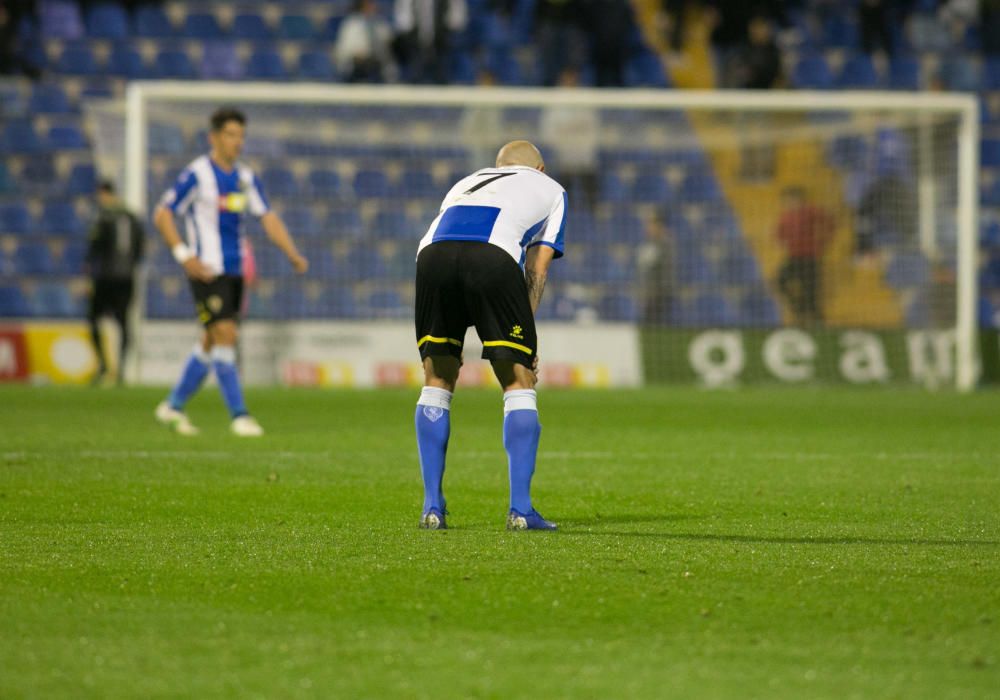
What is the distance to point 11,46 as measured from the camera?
2108 cm

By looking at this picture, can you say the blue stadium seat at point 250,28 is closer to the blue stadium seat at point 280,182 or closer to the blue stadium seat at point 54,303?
the blue stadium seat at point 280,182

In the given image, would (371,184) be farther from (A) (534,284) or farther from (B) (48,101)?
(A) (534,284)

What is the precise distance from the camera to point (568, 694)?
131 inches

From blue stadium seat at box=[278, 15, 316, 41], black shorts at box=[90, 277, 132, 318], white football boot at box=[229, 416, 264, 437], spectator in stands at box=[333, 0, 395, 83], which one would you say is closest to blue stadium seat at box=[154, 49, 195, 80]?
blue stadium seat at box=[278, 15, 316, 41]

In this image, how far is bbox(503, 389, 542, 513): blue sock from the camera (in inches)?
234

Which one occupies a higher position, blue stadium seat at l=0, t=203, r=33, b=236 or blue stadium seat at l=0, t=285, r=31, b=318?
blue stadium seat at l=0, t=203, r=33, b=236

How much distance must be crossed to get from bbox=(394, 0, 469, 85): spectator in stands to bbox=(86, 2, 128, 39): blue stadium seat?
4074mm

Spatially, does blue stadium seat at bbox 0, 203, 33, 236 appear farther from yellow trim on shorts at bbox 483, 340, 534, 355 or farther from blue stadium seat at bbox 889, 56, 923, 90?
yellow trim on shorts at bbox 483, 340, 534, 355

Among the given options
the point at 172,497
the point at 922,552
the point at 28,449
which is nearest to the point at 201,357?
the point at 28,449

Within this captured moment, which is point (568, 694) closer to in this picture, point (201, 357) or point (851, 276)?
point (201, 357)

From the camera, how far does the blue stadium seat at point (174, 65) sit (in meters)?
21.5

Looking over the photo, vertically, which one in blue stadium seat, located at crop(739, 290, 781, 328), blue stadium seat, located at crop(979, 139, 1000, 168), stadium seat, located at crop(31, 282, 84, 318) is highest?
blue stadium seat, located at crop(979, 139, 1000, 168)

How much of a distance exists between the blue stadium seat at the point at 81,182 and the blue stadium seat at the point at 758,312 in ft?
29.6

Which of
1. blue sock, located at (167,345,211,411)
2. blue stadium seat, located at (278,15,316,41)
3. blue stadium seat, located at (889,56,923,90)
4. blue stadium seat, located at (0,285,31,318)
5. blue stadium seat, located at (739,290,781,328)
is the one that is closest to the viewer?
blue sock, located at (167,345,211,411)
